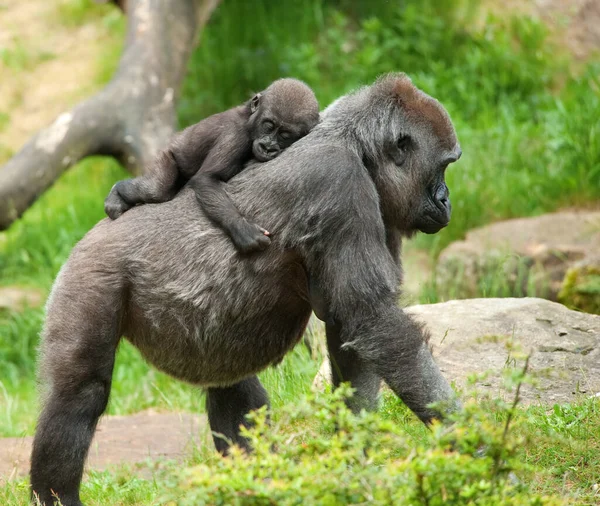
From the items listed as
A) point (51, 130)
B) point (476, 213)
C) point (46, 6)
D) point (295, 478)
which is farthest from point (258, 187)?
point (46, 6)

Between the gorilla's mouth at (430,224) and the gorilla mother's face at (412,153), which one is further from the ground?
the gorilla mother's face at (412,153)

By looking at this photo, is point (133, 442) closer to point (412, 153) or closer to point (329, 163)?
point (329, 163)

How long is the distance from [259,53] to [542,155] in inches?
126

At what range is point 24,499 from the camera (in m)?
3.93

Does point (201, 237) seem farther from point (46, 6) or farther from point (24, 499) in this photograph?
point (46, 6)

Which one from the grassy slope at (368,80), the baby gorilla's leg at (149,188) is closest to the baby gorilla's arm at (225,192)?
the baby gorilla's leg at (149,188)

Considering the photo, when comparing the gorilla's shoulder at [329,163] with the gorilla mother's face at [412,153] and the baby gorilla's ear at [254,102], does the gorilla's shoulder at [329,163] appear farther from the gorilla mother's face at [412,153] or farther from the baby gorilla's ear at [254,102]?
the baby gorilla's ear at [254,102]

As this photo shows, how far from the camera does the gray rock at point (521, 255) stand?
6492 millimetres

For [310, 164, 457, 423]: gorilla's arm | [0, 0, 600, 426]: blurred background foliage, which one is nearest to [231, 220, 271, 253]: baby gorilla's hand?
[310, 164, 457, 423]: gorilla's arm

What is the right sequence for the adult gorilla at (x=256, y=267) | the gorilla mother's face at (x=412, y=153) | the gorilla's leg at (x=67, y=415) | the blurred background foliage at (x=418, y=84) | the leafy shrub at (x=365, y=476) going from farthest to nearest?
the blurred background foliage at (x=418, y=84) < the gorilla mother's face at (x=412, y=153) < the gorilla's leg at (x=67, y=415) < the adult gorilla at (x=256, y=267) < the leafy shrub at (x=365, y=476)

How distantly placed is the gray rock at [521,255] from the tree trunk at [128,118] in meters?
2.37

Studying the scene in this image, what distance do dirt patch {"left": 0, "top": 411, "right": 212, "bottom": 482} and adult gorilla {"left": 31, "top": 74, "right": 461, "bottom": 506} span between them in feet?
2.41

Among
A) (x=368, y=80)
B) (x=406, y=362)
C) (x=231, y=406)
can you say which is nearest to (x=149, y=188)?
(x=231, y=406)

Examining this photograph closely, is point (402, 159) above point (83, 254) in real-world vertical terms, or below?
above
